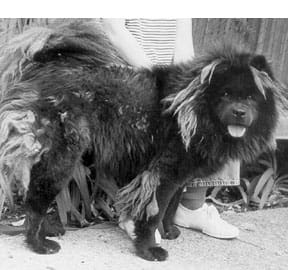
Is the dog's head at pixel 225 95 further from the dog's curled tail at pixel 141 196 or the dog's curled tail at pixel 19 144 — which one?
the dog's curled tail at pixel 19 144

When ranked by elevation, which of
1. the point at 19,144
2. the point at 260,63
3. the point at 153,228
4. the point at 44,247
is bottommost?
the point at 44,247

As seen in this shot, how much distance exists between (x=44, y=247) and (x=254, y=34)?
315cm

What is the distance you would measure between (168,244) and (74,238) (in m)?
0.61

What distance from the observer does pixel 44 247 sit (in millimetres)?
3531

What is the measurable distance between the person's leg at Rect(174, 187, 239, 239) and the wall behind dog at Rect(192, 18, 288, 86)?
6.04 ft

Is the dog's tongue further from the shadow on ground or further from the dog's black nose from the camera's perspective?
the shadow on ground

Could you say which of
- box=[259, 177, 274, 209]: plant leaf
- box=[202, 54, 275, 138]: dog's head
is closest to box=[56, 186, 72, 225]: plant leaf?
box=[202, 54, 275, 138]: dog's head

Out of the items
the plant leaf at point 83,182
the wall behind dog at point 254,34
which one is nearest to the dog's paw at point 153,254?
the plant leaf at point 83,182

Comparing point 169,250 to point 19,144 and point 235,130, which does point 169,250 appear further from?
point 19,144

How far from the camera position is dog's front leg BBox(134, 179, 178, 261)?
3596 mm

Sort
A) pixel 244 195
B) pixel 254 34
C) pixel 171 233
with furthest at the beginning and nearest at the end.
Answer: pixel 254 34
pixel 244 195
pixel 171 233

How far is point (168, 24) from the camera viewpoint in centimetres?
402

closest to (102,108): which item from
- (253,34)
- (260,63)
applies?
(260,63)
